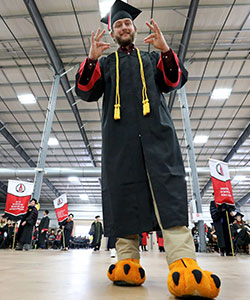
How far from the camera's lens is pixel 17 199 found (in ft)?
22.1

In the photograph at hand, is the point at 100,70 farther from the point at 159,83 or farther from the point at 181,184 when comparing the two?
the point at 181,184

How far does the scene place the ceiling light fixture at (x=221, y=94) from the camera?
10.3m

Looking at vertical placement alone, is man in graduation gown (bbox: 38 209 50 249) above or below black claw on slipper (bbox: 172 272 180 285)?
above

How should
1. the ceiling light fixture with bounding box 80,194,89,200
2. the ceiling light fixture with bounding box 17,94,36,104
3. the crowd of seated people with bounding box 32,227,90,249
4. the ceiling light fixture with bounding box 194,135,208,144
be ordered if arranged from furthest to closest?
the ceiling light fixture with bounding box 80,194,89,200
the ceiling light fixture with bounding box 194,135,208,144
the crowd of seated people with bounding box 32,227,90,249
the ceiling light fixture with bounding box 17,94,36,104

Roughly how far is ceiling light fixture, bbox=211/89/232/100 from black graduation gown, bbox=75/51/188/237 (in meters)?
9.86

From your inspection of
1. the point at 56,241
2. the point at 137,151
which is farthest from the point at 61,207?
the point at 137,151

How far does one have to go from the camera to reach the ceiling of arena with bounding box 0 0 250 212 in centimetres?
746

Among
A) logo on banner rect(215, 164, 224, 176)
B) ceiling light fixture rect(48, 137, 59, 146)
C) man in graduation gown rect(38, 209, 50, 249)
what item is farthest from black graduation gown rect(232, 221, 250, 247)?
ceiling light fixture rect(48, 137, 59, 146)

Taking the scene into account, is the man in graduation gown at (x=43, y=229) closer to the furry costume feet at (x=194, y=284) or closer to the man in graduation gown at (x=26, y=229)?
the man in graduation gown at (x=26, y=229)

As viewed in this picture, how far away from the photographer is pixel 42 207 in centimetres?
2439

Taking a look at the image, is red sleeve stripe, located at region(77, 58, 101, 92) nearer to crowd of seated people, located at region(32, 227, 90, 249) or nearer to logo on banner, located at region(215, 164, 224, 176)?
logo on banner, located at region(215, 164, 224, 176)

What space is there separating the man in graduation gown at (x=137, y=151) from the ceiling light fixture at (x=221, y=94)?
9.82 metres

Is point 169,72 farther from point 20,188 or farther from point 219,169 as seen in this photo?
point 20,188

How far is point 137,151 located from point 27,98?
35.5 feet
